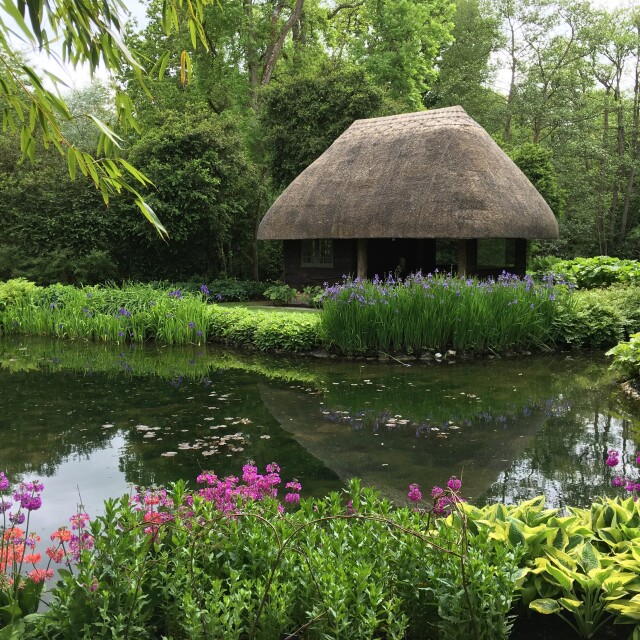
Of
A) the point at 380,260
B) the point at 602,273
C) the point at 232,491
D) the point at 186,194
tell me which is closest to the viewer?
the point at 232,491

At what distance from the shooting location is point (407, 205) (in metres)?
14.9

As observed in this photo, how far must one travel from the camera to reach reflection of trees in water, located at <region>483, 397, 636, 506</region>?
4871mm

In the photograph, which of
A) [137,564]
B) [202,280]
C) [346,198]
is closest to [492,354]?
[346,198]

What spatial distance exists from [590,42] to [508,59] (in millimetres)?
3967

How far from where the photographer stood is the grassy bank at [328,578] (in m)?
2.39

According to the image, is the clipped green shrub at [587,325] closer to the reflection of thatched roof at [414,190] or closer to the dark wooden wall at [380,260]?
the reflection of thatched roof at [414,190]

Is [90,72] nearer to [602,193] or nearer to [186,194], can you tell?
[186,194]

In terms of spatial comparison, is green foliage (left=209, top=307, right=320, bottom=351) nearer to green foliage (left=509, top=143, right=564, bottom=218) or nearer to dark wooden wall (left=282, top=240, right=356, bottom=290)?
dark wooden wall (left=282, top=240, right=356, bottom=290)

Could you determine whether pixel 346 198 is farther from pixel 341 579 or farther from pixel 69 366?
pixel 341 579

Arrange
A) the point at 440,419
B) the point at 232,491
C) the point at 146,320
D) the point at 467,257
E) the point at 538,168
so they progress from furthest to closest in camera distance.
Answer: the point at 538,168, the point at 467,257, the point at 146,320, the point at 440,419, the point at 232,491

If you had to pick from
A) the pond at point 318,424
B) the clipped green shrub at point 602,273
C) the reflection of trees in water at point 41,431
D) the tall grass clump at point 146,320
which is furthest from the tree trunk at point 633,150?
the reflection of trees in water at point 41,431

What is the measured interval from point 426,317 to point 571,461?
5192mm

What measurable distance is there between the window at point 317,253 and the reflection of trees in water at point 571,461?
1091 centimetres

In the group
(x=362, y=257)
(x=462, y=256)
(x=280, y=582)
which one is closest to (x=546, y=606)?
(x=280, y=582)
